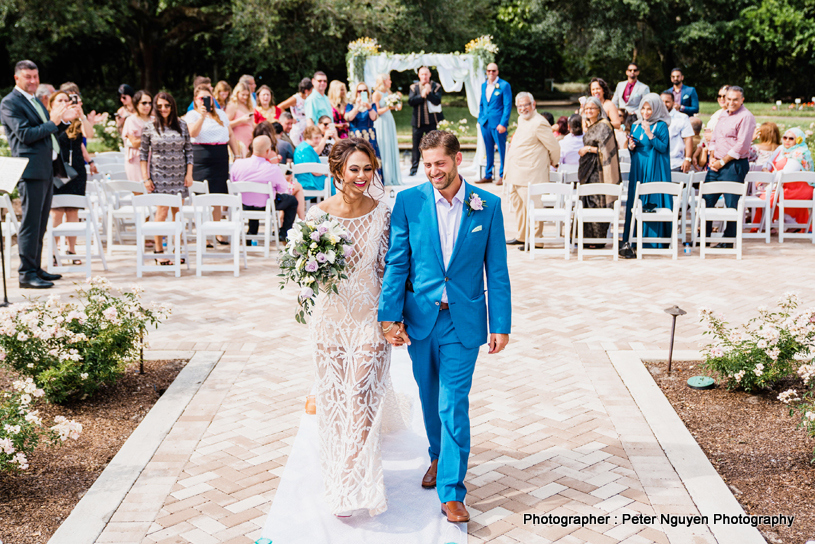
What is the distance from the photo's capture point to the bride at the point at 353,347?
405 centimetres

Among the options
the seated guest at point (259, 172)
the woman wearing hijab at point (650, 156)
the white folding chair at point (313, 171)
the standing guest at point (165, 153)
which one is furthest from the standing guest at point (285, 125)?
the woman wearing hijab at point (650, 156)

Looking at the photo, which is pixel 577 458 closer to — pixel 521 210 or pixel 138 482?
pixel 138 482

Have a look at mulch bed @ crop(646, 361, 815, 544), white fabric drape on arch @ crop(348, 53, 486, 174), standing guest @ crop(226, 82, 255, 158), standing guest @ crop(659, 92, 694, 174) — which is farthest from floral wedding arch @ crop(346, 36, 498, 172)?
mulch bed @ crop(646, 361, 815, 544)

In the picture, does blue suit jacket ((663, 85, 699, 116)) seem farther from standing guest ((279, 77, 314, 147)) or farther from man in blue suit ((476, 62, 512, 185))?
standing guest ((279, 77, 314, 147))

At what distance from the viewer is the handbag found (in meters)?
9.30

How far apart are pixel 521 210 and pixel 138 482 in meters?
7.48

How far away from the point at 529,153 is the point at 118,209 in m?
5.48

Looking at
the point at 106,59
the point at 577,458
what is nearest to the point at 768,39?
the point at 106,59

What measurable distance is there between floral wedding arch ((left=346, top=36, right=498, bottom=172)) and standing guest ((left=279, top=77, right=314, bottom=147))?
3.47m

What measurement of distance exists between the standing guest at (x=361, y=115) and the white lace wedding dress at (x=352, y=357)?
1044 cm

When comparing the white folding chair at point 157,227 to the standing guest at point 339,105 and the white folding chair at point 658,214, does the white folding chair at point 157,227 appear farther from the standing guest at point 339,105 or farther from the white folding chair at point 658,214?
the white folding chair at point 658,214

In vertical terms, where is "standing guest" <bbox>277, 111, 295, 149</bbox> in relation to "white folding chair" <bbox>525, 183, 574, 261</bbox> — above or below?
above

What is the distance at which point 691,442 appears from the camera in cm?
484

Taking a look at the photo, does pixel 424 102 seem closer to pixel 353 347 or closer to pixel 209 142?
pixel 209 142
